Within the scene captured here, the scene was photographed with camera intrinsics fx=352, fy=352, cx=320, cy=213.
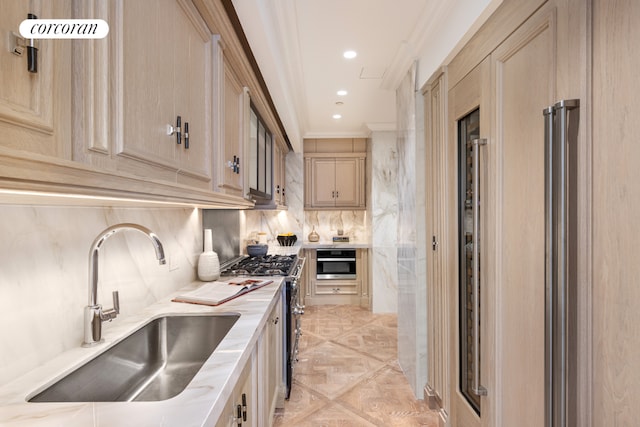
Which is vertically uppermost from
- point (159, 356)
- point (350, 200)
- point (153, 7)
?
point (153, 7)

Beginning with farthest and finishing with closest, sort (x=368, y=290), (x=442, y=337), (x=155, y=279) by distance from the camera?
(x=368, y=290) < (x=442, y=337) < (x=155, y=279)

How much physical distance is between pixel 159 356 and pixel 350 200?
13.7ft

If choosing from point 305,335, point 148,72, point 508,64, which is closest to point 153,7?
point 148,72

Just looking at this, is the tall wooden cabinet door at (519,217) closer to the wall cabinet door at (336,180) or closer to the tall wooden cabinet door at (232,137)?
the tall wooden cabinet door at (232,137)

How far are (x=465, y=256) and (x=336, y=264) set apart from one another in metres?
3.46

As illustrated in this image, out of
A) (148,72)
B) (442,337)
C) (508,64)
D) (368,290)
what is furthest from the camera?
(368,290)

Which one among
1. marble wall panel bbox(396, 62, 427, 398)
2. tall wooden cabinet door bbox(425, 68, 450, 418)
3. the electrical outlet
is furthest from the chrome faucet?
marble wall panel bbox(396, 62, 427, 398)

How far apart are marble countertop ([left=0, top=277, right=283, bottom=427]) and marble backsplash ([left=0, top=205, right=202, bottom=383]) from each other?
0.06 m

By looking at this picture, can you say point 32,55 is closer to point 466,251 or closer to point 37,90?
point 37,90

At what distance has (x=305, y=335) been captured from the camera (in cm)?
414

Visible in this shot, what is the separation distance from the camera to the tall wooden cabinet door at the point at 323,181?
5469 mm

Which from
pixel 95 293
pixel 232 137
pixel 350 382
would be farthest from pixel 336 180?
pixel 95 293

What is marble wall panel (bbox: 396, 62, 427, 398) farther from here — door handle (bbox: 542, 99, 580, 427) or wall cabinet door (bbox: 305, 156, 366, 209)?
wall cabinet door (bbox: 305, 156, 366, 209)

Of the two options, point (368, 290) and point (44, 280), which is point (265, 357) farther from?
point (368, 290)
